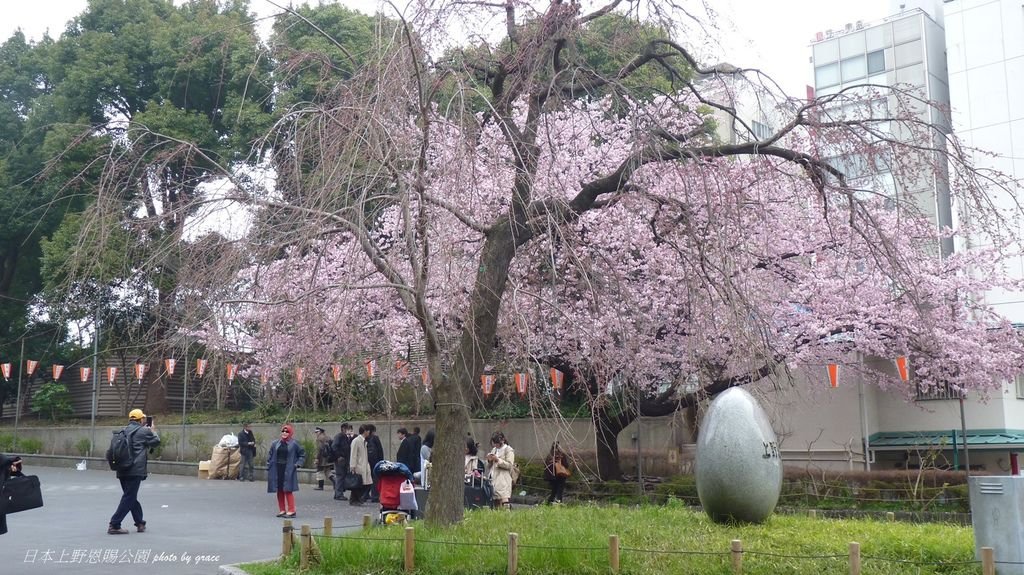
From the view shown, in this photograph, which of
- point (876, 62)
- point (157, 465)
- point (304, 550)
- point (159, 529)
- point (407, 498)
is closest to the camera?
point (304, 550)

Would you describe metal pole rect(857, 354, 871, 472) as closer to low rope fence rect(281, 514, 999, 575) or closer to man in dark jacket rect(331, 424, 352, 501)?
man in dark jacket rect(331, 424, 352, 501)

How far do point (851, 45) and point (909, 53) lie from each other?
2.46 m

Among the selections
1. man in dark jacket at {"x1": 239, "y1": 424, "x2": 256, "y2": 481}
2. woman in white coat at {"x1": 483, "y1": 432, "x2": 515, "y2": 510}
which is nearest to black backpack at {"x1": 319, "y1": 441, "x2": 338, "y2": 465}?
man in dark jacket at {"x1": 239, "y1": 424, "x2": 256, "y2": 481}

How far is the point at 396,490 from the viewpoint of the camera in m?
15.0

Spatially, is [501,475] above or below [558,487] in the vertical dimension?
above

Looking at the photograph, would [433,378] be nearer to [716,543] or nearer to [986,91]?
[716,543]

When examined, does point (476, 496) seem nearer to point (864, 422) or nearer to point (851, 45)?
point (864, 422)

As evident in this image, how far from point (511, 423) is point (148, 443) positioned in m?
14.0

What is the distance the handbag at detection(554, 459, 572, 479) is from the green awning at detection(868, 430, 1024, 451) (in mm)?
10771

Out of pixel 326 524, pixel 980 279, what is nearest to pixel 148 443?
pixel 326 524

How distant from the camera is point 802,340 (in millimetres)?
21375

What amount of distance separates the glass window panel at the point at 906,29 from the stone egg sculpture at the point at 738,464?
96.6 feet

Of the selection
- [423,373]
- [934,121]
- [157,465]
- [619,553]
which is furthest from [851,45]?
[619,553]

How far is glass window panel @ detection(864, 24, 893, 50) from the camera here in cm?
3695
